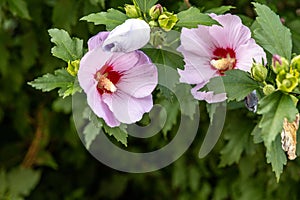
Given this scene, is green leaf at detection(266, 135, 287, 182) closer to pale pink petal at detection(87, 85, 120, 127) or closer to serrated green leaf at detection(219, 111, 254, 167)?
pale pink petal at detection(87, 85, 120, 127)

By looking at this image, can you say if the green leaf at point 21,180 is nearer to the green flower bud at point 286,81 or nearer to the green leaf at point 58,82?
the green leaf at point 58,82

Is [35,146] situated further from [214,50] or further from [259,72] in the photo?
[259,72]

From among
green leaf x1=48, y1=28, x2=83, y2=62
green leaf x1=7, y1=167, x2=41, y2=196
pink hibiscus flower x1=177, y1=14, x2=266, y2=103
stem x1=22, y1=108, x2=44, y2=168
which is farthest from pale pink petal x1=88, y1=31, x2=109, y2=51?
stem x1=22, y1=108, x2=44, y2=168

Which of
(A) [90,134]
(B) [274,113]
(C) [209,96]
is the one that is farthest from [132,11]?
(A) [90,134]

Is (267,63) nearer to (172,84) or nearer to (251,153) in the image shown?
(172,84)

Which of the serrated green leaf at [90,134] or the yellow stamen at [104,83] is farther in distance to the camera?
the serrated green leaf at [90,134]

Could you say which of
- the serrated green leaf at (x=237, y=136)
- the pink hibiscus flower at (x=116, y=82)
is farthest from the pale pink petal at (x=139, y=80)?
the serrated green leaf at (x=237, y=136)

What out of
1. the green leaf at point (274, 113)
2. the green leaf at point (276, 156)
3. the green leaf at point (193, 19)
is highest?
the green leaf at point (193, 19)

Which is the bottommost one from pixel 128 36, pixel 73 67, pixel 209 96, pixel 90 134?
pixel 90 134
